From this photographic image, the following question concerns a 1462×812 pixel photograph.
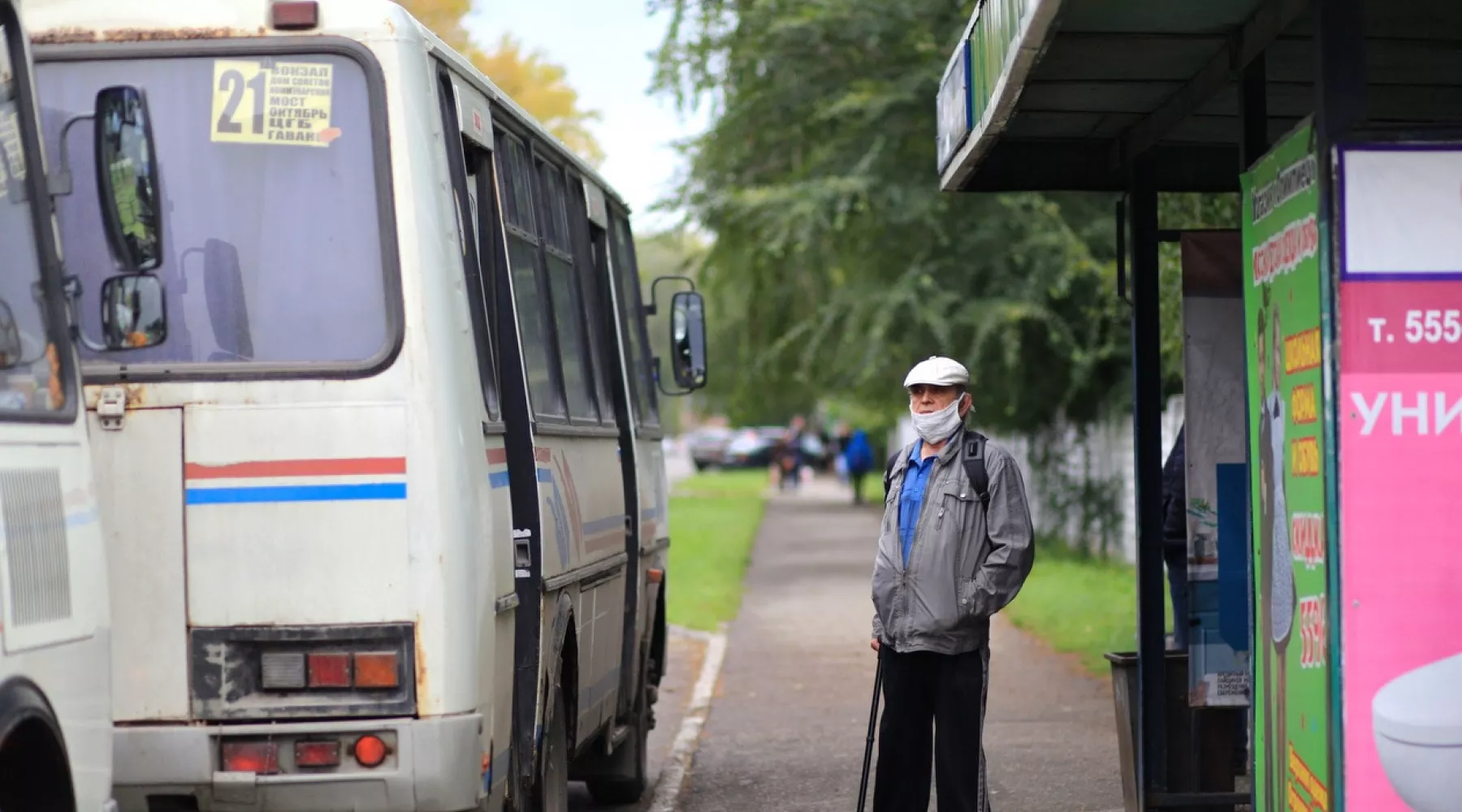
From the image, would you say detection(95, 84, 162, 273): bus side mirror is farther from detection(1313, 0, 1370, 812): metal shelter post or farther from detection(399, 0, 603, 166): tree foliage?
detection(399, 0, 603, 166): tree foliage

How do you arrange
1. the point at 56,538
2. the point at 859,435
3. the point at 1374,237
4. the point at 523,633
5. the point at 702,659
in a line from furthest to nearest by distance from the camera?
the point at 859,435
the point at 702,659
the point at 523,633
the point at 1374,237
the point at 56,538

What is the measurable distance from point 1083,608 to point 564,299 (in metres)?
11.2

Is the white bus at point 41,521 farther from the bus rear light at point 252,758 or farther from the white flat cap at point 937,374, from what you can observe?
the white flat cap at point 937,374

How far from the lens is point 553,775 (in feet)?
25.1

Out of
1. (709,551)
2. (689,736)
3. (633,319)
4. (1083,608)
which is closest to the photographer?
(633,319)

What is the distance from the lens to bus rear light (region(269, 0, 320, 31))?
19.4 ft

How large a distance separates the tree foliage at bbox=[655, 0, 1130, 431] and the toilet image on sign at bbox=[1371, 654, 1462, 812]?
14.9 meters

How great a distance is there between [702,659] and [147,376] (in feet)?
36.9

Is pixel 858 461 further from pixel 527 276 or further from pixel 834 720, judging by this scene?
pixel 527 276

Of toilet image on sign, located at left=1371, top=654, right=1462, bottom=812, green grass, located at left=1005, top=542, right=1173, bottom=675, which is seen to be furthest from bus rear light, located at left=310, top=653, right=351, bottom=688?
green grass, located at left=1005, top=542, right=1173, bottom=675

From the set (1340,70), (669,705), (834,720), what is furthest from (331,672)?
(669,705)

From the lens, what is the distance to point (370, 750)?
5.64 m

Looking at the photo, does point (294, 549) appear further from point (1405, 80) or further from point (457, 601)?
point (1405, 80)

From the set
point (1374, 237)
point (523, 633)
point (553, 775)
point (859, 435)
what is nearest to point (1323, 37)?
point (1374, 237)
